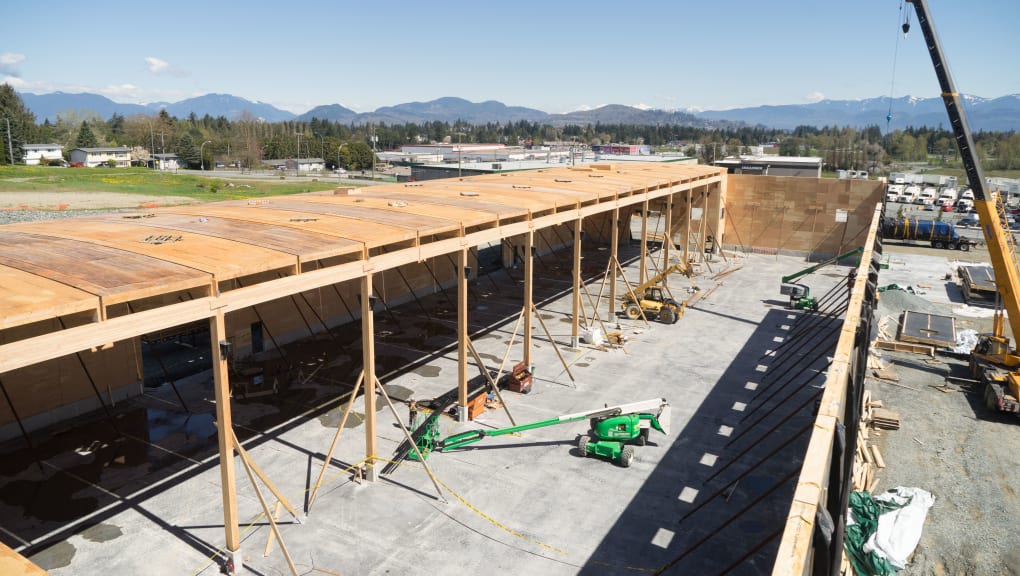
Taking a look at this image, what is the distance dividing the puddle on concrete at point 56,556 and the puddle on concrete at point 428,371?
505 inches

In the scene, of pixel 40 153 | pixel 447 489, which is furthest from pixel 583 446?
pixel 40 153

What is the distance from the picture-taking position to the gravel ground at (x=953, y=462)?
627 inches

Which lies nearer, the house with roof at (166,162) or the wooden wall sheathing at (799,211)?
the wooden wall sheathing at (799,211)

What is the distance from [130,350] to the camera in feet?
73.0

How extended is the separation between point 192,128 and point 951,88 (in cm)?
18264

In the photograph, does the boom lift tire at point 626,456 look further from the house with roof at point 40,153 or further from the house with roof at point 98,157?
the house with roof at point 98,157

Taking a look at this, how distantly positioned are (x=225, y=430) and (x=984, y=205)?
28.3 m

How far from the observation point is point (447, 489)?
17047 millimetres

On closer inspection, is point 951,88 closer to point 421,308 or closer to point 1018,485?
point 1018,485

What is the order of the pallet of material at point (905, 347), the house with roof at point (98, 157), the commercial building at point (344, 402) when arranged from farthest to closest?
the house with roof at point (98, 157)
the pallet of material at point (905, 347)
the commercial building at point (344, 402)

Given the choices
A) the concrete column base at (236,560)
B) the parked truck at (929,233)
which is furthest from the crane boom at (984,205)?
the parked truck at (929,233)

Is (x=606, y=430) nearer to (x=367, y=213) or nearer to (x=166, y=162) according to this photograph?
(x=367, y=213)

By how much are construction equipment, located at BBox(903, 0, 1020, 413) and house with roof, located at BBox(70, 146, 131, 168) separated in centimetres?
13985

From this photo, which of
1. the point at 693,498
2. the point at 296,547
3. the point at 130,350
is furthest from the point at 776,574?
the point at 130,350
